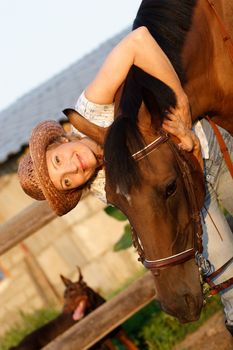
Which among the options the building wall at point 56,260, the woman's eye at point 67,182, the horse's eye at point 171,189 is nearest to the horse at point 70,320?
the woman's eye at point 67,182

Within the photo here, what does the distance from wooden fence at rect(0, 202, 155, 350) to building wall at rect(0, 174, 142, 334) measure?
6349mm

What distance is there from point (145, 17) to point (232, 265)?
128 cm

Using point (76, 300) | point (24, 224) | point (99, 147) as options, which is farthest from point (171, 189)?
point (76, 300)

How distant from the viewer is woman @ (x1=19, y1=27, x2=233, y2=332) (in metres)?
2.51

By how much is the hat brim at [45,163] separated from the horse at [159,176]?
36cm

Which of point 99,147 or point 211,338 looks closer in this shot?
point 99,147

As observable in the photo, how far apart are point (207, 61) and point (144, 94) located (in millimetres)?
608

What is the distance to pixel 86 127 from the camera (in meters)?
2.53

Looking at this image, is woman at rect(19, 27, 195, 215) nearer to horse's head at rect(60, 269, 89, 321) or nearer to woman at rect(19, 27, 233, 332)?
woman at rect(19, 27, 233, 332)

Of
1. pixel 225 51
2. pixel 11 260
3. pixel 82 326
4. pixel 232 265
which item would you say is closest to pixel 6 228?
pixel 82 326

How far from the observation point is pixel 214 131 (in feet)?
9.35

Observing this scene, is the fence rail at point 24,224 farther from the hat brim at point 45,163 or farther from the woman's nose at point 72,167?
the woman's nose at point 72,167

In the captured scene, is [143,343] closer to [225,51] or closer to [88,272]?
[225,51]

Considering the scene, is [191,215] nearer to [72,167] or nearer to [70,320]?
[72,167]
